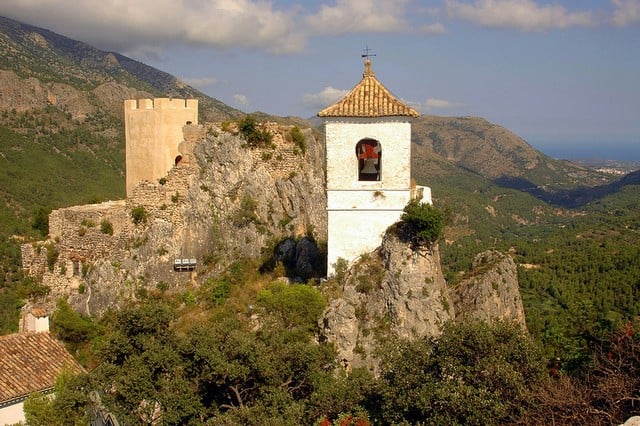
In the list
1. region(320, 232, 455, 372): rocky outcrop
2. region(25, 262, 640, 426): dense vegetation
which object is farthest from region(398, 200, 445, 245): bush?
region(25, 262, 640, 426): dense vegetation

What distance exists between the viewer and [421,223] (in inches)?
713

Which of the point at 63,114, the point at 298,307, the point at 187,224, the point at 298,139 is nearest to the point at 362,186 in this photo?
the point at 298,307

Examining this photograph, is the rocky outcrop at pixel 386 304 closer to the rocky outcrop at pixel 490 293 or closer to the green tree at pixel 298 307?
the green tree at pixel 298 307

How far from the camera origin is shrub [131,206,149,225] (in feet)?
82.5

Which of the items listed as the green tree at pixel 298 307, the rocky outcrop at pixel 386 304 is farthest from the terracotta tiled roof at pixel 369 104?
the green tree at pixel 298 307

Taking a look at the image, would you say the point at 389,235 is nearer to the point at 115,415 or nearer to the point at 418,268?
the point at 418,268

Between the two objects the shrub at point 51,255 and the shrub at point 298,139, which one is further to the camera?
the shrub at point 298,139

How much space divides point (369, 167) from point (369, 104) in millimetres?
Answer: 2152

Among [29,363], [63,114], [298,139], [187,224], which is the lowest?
[29,363]

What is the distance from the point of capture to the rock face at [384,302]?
57.8ft

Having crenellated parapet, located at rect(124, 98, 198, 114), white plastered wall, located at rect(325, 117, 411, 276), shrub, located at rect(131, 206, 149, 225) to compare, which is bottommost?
shrub, located at rect(131, 206, 149, 225)

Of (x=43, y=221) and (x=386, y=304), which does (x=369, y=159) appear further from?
(x=43, y=221)

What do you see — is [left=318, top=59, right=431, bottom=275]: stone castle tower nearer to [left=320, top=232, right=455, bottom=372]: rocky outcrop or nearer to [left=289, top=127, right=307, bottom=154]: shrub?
[left=320, top=232, right=455, bottom=372]: rocky outcrop

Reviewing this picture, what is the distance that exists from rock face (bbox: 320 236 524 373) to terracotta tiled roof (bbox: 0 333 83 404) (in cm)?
796
